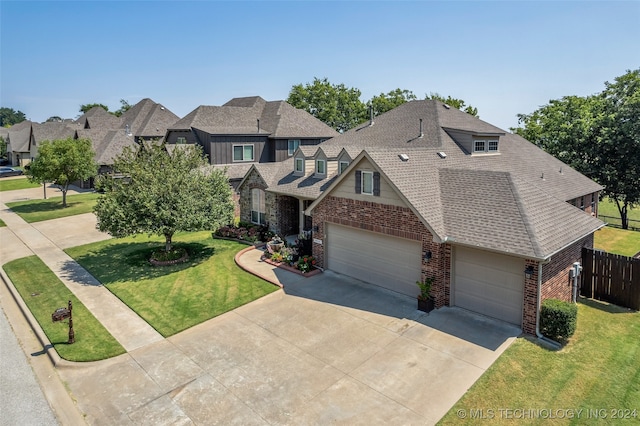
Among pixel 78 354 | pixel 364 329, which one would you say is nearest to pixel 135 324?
pixel 78 354

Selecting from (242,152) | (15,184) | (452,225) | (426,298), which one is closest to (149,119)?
(15,184)

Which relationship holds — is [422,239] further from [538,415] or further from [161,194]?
[161,194]

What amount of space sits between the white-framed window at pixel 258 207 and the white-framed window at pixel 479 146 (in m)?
12.0

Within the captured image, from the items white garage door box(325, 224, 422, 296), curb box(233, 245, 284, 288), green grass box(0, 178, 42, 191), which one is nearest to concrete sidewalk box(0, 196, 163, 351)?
curb box(233, 245, 284, 288)

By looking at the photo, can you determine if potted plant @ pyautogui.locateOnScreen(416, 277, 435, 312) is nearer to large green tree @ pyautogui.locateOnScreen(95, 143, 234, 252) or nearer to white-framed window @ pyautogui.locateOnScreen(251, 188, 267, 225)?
large green tree @ pyautogui.locateOnScreen(95, 143, 234, 252)

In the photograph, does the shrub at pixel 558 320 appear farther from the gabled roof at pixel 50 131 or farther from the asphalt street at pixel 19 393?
the gabled roof at pixel 50 131

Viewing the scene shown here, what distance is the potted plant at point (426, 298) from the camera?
43.4ft

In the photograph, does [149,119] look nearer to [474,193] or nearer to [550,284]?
[474,193]

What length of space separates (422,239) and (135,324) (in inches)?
389

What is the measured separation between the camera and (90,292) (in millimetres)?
15828

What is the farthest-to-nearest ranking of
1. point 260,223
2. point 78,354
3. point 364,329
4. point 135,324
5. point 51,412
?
point 260,223 < point 135,324 < point 364,329 < point 78,354 < point 51,412

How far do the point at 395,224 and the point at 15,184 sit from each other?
52.2m

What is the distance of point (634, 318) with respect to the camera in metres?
12.8

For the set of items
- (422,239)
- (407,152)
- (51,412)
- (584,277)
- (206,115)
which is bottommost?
(51,412)
